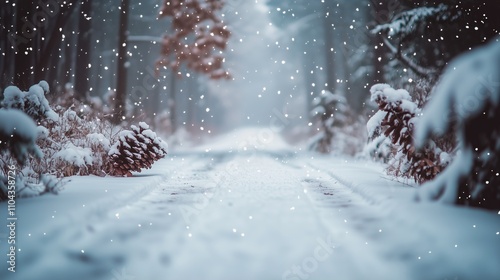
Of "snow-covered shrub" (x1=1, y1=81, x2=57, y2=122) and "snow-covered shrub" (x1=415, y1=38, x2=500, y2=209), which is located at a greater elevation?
"snow-covered shrub" (x1=415, y1=38, x2=500, y2=209)

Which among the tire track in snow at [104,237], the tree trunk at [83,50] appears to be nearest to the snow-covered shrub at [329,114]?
the tree trunk at [83,50]

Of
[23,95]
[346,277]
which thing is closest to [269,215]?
[346,277]

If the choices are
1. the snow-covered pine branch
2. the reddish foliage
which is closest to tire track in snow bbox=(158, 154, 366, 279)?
the snow-covered pine branch

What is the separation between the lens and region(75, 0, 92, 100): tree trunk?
1659 centimetres

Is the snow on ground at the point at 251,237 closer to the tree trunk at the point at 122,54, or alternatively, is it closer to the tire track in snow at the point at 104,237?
the tire track in snow at the point at 104,237

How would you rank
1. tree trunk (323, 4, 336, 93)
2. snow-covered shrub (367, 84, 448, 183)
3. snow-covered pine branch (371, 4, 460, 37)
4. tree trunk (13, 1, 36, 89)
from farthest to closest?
1. tree trunk (323, 4, 336, 93)
2. tree trunk (13, 1, 36, 89)
3. snow-covered pine branch (371, 4, 460, 37)
4. snow-covered shrub (367, 84, 448, 183)

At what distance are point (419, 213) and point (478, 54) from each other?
199 cm

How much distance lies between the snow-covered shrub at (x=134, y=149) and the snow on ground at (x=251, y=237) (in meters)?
2.09

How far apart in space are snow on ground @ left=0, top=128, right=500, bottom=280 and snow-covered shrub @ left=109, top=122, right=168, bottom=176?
2.09m

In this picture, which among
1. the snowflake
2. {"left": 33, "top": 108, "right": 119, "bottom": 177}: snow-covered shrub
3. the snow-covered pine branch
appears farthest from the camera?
the snow-covered pine branch

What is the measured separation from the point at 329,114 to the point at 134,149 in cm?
1071

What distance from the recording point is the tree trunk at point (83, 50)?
16594mm

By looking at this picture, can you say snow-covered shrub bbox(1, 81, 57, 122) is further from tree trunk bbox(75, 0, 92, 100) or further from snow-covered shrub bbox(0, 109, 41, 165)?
tree trunk bbox(75, 0, 92, 100)

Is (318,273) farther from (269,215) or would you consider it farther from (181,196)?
(181,196)
